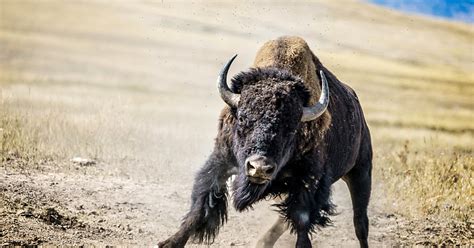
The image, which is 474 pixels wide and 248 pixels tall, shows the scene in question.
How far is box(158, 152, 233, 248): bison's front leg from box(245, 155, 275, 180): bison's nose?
830mm

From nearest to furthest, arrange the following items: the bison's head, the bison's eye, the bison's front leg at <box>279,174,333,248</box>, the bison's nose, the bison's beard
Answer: the bison's nose
the bison's head
the bison's eye
the bison's beard
the bison's front leg at <box>279,174,333,248</box>

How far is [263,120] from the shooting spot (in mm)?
6496

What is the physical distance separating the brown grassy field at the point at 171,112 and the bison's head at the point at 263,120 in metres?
1.87

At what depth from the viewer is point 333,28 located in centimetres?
4328

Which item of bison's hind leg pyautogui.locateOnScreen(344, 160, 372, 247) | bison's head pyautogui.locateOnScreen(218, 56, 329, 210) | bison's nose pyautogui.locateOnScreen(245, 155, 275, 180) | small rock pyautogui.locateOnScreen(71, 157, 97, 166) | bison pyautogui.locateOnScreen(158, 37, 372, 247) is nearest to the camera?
bison's nose pyautogui.locateOnScreen(245, 155, 275, 180)

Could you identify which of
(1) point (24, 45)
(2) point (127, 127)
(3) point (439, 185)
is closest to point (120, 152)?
(2) point (127, 127)

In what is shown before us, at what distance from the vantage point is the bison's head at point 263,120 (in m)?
6.32

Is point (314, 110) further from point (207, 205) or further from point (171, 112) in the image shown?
point (171, 112)

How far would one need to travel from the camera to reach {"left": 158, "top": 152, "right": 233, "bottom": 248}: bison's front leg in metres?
6.88

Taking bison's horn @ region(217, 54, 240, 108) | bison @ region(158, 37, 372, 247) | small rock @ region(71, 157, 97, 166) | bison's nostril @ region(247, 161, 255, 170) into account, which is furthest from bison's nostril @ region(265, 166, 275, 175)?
small rock @ region(71, 157, 97, 166)

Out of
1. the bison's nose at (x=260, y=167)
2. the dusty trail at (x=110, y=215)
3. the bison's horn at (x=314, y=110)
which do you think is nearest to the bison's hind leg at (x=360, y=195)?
the dusty trail at (x=110, y=215)

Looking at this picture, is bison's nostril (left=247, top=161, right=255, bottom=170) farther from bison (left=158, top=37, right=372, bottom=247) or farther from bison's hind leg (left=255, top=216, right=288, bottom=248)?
bison's hind leg (left=255, top=216, right=288, bottom=248)

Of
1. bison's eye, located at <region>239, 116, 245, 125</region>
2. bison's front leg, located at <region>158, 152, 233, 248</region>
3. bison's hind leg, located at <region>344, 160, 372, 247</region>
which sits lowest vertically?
bison's hind leg, located at <region>344, 160, 372, 247</region>

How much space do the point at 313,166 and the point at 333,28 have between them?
36861 millimetres
